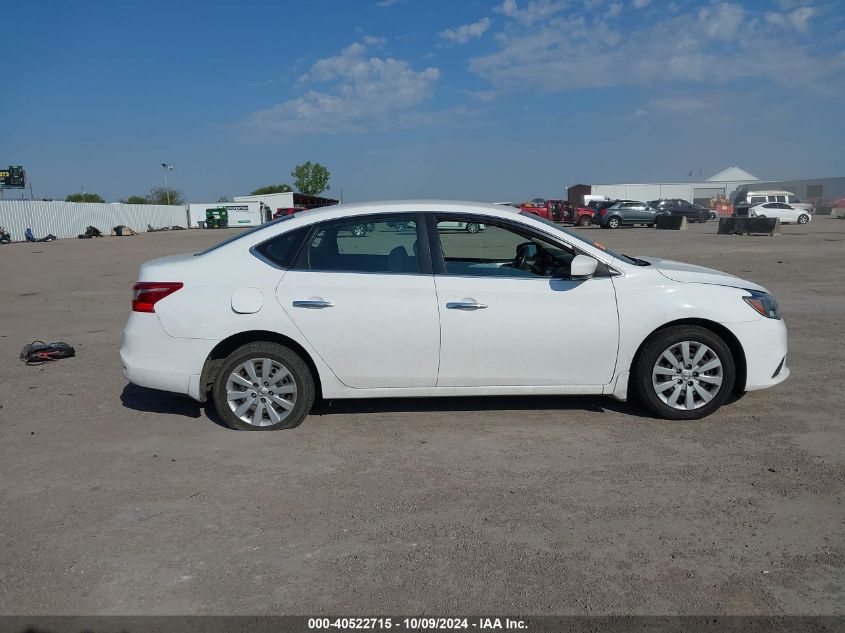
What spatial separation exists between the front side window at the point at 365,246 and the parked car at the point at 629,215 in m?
38.9

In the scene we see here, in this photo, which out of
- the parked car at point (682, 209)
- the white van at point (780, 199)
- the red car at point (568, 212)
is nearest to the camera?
the white van at point (780, 199)

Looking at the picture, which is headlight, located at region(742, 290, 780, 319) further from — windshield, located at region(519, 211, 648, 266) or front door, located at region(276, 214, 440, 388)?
front door, located at region(276, 214, 440, 388)

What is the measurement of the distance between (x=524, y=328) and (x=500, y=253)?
39.1 inches

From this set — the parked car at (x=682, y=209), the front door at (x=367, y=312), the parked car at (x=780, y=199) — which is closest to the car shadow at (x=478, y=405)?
the front door at (x=367, y=312)

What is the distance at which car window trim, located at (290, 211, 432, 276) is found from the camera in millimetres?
5043

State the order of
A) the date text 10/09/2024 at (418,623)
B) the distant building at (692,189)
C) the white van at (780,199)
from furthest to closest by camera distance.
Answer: the distant building at (692,189)
the white van at (780,199)
the date text 10/09/2024 at (418,623)

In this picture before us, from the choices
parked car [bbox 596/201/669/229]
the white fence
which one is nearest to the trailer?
the white fence

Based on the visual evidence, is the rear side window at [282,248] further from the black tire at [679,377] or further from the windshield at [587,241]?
the black tire at [679,377]

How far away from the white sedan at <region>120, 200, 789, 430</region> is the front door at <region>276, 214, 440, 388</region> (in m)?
0.01

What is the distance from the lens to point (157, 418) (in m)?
5.50

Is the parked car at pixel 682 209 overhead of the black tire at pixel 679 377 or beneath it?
overhead

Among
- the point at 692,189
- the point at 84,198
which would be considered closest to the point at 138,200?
the point at 84,198

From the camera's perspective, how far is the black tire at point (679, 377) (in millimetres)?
5043

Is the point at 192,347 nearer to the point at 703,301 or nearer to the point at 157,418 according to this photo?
the point at 157,418
